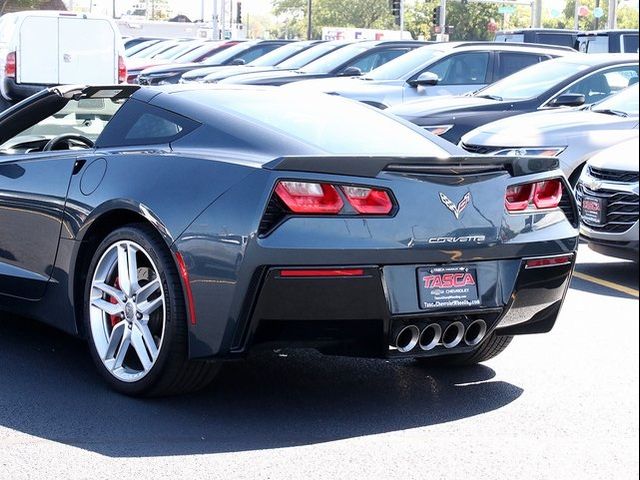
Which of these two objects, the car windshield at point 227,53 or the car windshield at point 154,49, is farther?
the car windshield at point 154,49

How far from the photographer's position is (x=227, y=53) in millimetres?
29125

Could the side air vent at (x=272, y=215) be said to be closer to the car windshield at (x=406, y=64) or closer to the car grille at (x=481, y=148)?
the car grille at (x=481, y=148)

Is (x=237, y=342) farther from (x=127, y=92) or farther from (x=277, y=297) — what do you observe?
(x=127, y=92)

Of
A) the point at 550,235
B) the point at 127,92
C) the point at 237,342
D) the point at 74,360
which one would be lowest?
the point at 74,360

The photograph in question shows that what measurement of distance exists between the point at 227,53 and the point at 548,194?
24590mm

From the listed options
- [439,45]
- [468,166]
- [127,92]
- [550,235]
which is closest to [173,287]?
[468,166]

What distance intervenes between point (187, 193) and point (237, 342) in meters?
0.65

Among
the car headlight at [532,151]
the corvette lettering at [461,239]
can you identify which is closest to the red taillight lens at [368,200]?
the corvette lettering at [461,239]

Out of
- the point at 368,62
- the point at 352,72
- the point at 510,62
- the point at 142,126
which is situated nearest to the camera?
the point at 142,126

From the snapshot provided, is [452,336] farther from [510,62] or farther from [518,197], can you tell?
[510,62]

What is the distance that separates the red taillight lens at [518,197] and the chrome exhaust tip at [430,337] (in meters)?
0.60

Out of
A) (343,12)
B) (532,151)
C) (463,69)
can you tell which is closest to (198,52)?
(463,69)

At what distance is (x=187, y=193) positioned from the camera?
475 cm

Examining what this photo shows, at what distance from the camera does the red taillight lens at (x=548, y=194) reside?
5039 millimetres
